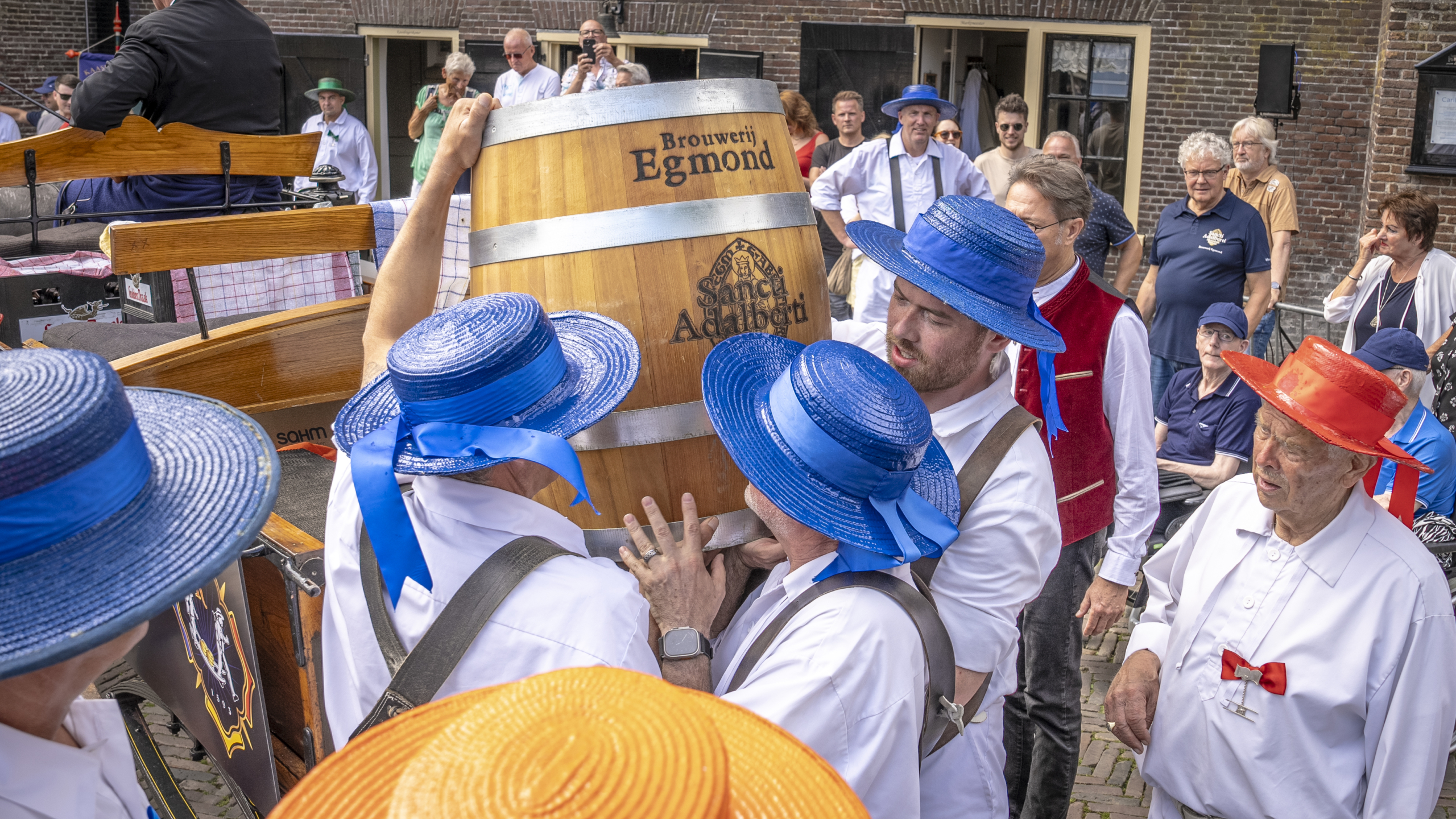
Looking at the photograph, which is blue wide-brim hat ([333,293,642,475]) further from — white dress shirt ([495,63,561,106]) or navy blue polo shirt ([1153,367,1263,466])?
white dress shirt ([495,63,561,106])

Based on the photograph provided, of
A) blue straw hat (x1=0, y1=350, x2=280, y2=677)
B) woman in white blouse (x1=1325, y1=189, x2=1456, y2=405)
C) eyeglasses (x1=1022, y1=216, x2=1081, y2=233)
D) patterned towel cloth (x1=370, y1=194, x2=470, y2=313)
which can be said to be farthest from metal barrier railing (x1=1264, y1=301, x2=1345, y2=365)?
blue straw hat (x1=0, y1=350, x2=280, y2=677)

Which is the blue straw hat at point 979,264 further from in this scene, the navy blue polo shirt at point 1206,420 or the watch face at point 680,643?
the navy blue polo shirt at point 1206,420

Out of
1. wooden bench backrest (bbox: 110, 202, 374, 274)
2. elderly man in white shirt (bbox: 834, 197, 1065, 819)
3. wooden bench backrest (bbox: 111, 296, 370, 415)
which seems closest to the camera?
elderly man in white shirt (bbox: 834, 197, 1065, 819)

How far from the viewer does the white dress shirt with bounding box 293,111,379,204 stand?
10.9 metres

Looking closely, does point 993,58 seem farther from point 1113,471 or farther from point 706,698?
point 706,698

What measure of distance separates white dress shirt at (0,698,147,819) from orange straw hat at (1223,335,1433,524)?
2.15 metres

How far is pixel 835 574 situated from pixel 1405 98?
34.5 feet

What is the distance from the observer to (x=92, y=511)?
1112 millimetres

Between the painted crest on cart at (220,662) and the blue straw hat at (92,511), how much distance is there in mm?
1253

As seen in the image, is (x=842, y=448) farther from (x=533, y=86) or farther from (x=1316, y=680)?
(x=533, y=86)

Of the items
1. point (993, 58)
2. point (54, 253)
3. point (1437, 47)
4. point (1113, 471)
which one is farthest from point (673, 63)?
point (1113, 471)

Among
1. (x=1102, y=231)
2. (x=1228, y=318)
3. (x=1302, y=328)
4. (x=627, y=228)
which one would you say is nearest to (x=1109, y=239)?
(x=1102, y=231)

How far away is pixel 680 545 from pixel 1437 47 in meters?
10.5

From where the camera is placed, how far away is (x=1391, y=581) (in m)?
2.19
